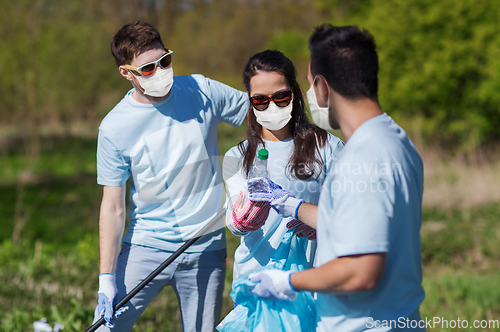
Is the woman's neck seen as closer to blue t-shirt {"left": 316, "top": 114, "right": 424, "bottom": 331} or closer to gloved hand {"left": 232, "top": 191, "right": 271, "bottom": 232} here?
gloved hand {"left": 232, "top": 191, "right": 271, "bottom": 232}

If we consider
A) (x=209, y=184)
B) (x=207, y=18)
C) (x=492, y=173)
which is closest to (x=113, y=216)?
(x=209, y=184)

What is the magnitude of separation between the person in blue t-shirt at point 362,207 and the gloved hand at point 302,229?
1.50ft

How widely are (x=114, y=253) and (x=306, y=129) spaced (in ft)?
3.80

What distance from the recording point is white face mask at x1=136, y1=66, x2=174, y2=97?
86.9 inches

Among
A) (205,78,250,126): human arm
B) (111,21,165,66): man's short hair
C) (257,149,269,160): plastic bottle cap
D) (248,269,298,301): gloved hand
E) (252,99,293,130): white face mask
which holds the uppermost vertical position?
(111,21,165,66): man's short hair

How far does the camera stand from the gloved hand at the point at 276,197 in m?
1.76

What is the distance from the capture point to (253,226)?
6.10 ft

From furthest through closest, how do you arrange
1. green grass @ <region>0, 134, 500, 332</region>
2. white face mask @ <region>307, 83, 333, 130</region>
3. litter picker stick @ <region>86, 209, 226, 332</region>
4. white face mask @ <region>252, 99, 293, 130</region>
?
green grass @ <region>0, 134, 500, 332</region>, litter picker stick @ <region>86, 209, 226, 332</region>, white face mask @ <region>252, 99, 293, 130</region>, white face mask @ <region>307, 83, 333, 130</region>

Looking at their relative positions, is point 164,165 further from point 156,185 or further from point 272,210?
point 272,210

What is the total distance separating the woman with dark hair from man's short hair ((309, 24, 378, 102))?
650mm

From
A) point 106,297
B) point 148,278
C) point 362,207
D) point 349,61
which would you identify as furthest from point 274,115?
point 106,297

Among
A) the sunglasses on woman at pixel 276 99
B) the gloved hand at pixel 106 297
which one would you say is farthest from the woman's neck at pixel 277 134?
the gloved hand at pixel 106 297

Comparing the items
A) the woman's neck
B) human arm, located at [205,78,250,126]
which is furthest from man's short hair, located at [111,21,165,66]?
the woman's neck

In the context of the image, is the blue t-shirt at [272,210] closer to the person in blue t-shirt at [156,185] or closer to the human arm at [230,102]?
the person in blue t-shirt at [156,185]
